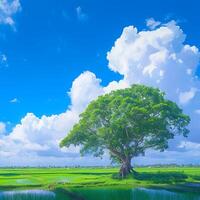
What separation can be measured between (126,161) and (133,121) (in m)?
7.67

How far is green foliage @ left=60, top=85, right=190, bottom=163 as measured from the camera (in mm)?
67875

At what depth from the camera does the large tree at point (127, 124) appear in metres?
67.9

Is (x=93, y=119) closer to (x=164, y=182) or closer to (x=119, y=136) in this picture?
(x=119, y=136)

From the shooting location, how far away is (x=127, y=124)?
2714 inches

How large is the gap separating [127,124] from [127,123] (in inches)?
8.4

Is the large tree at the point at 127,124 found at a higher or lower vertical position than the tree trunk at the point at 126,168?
higher

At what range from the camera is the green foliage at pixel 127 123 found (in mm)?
67875

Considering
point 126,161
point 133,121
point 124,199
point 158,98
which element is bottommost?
point 124,199

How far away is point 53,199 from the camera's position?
40.1 m

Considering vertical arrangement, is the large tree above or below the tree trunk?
above

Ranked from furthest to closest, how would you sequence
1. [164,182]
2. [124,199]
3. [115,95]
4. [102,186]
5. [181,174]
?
[115,95], [181,174], [164,182], [102,186], [124,199]

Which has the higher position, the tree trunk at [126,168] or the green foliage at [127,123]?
the green foliage at [127,123]

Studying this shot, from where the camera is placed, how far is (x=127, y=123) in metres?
68.8

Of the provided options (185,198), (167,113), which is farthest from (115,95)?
(185,198)
